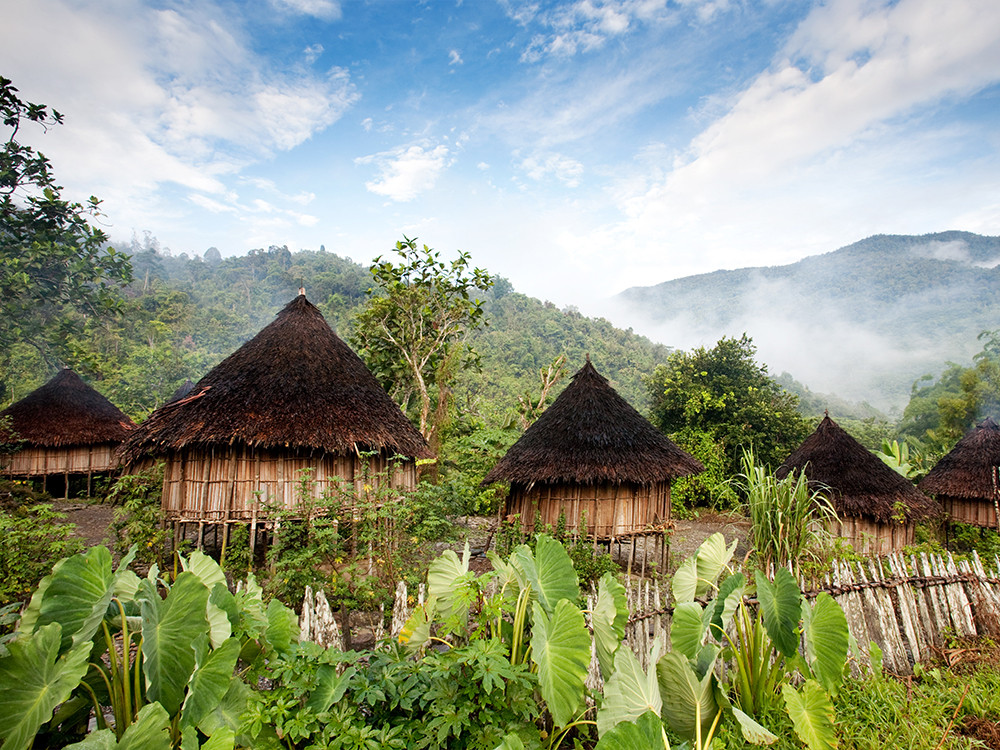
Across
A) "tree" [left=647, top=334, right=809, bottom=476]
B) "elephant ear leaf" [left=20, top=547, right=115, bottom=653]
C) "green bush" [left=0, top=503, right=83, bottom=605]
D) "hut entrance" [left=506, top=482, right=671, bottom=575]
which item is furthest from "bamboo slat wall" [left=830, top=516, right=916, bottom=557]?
"green bush" [left=0, top=503, right=83, bottom=605]

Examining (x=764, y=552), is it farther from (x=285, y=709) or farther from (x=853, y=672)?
(x=285, y=709)

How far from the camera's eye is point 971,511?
38.7ft

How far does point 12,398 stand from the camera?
1953 cm

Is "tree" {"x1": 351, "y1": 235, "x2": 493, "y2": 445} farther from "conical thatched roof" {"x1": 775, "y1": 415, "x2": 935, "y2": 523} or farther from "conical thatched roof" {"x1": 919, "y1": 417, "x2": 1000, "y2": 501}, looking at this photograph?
"conical thatched roof" {"x1": 919, "y1": 417, "x2": 1000, "y2": 501}

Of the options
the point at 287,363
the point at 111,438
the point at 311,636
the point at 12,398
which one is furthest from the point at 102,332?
the point at 311,636

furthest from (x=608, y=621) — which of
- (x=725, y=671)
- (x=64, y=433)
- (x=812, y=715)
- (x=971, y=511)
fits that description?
(x=64, y=433)

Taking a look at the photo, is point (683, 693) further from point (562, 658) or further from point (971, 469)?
point (971, 469)

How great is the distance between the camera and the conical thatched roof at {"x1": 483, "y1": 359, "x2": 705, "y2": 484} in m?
8.70

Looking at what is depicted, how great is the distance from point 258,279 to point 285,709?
2468 inches

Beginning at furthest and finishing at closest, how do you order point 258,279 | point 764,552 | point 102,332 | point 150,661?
point 258,279 → point 102,332 → point 764,552 → point 150,661

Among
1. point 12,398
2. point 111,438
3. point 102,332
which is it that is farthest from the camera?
point 102,332

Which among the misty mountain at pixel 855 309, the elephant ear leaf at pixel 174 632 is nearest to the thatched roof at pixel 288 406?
the elephant ear leaf at pixel 174 632

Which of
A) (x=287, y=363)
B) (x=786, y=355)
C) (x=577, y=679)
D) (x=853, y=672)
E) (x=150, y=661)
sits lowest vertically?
(x=853, y=672)

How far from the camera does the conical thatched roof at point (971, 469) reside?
11.4 m
